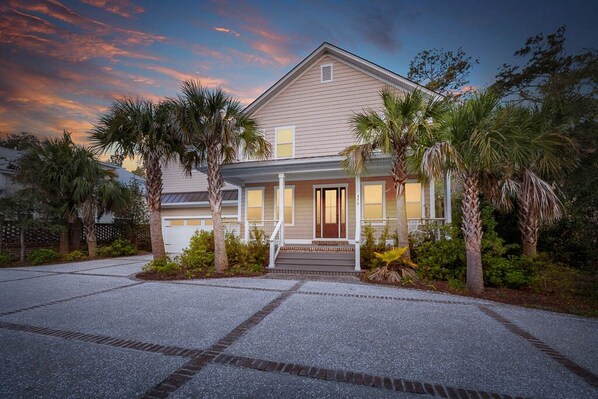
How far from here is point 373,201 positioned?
11.5 m

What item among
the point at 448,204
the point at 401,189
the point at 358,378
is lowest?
the point at 358,378

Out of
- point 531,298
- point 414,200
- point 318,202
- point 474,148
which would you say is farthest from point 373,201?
point 531,298

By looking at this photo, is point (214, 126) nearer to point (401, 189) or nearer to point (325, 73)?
point (401, 189)

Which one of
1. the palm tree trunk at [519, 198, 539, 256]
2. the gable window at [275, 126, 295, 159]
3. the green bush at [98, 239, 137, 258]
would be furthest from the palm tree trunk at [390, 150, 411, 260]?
the green bush at [98, 239, 137, 258]

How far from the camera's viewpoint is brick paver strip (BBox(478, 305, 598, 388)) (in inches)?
117

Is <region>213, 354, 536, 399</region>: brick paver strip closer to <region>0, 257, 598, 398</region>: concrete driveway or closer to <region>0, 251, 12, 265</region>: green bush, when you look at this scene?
<region>0, 257, 598, 398</region>: concrete driveway

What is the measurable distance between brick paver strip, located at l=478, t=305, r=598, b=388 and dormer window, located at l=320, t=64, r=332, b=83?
11.0 meters

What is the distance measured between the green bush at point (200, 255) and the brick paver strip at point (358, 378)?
6.58 m

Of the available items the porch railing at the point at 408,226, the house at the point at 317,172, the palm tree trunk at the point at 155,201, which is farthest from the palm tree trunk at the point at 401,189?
the palm tree trunk at the point at 155,201

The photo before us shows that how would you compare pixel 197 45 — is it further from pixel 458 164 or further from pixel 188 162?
pixel 458 164

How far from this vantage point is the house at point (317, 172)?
35.7 feet

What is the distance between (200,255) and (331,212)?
17.7 feet

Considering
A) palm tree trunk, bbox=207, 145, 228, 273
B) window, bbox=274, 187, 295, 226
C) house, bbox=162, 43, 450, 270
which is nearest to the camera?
palm tree trunk, bbox=207, 145, 228, 273

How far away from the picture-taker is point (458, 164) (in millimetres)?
6617
